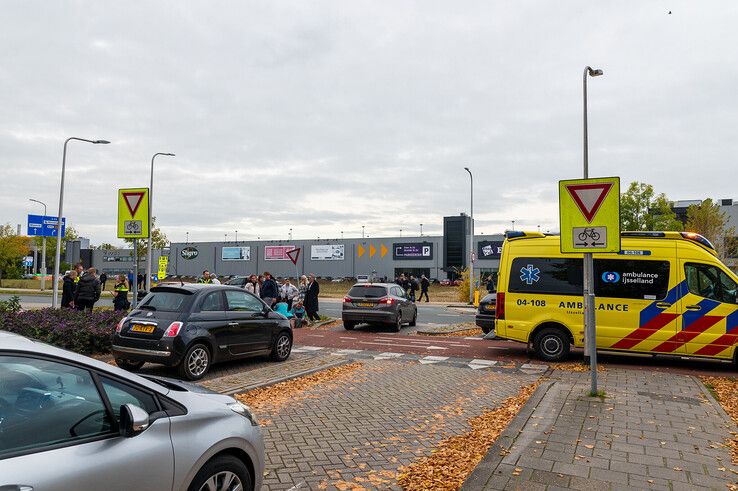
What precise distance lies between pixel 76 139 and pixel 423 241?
51.8 meters

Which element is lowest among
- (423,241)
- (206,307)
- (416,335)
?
(416,335)

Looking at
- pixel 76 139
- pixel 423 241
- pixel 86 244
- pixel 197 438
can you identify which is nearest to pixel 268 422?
pixel 197 438

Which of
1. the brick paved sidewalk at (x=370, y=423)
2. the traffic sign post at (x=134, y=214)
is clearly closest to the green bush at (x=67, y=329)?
the traffic sign post at (x=134, y=214)

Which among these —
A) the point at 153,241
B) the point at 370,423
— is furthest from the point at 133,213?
the point at 153,241

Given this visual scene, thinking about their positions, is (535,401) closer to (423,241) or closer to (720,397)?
(720,397)

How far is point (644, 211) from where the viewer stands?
3381cm

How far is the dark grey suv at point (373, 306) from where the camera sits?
53.8 feet

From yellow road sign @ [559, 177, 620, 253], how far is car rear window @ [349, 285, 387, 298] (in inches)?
380

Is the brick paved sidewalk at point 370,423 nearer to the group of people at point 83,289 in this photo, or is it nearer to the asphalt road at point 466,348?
the asphalt road at point 466,348

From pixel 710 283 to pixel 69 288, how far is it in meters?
16.1

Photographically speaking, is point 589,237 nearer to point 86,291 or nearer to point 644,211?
point 86,291

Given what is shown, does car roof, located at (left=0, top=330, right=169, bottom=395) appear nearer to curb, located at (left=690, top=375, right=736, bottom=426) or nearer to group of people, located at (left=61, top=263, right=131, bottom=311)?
curb, located at (left=690, top=375, right=736, bottom=426)

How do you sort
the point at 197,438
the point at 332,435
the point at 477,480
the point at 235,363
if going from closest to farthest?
the point at 197,438 < the point at 477,480 < the point at 332,435 < the point at 235,363

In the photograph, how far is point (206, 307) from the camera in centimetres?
869
